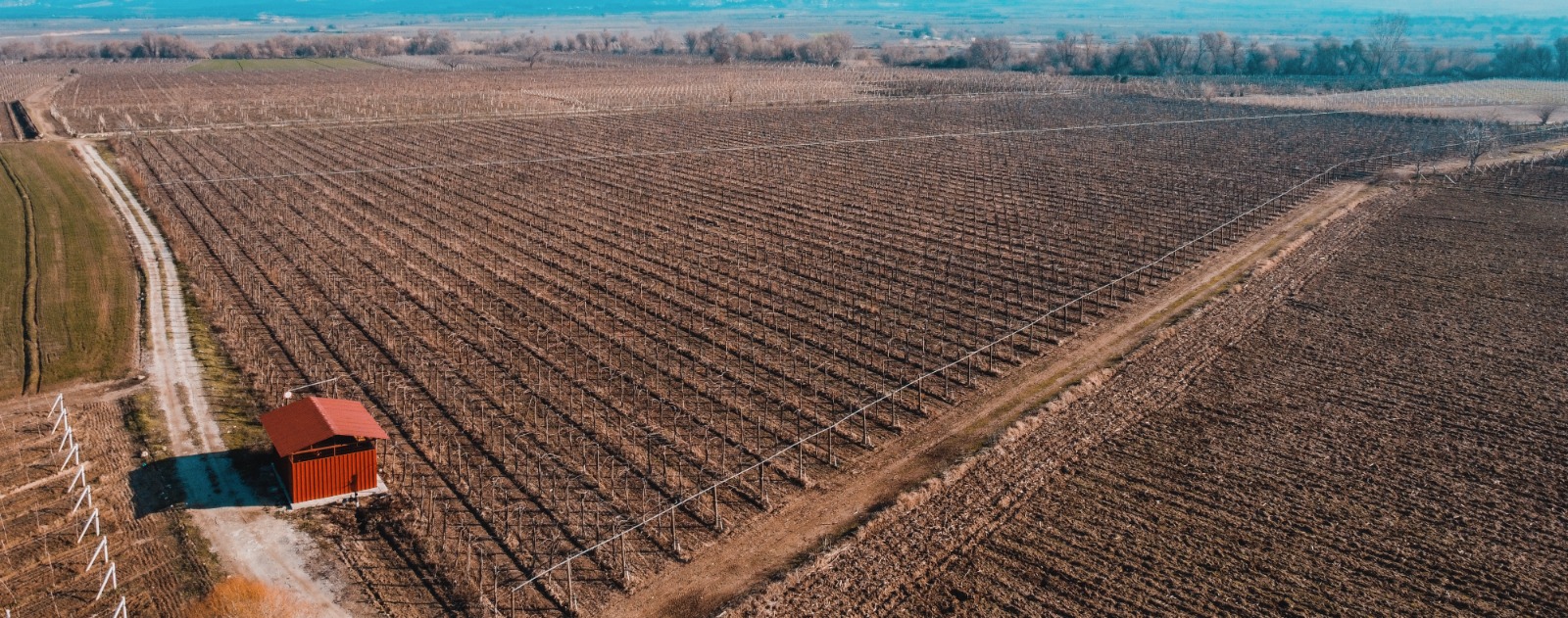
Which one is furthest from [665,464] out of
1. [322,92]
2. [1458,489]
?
[322,92]

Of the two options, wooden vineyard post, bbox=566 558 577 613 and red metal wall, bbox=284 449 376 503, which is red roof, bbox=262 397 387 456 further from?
wooden vineyard post, bbox=566 558 577 613

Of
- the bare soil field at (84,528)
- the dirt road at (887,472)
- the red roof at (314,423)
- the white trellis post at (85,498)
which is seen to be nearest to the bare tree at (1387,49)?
the dirt road at (887,472)

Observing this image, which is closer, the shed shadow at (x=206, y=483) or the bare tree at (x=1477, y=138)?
the shed shadow at (x=206, y=483)

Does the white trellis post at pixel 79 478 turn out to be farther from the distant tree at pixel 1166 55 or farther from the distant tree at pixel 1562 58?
the distant tree at pixel 1562 58

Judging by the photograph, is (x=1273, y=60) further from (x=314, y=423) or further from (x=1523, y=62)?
(x=314, y=423)

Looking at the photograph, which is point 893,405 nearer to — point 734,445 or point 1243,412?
point 734,445

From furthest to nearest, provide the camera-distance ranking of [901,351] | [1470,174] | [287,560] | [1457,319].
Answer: [1470,174] < [1457,319] < [901,351] < [287,560]

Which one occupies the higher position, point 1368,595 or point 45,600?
point 45,600
